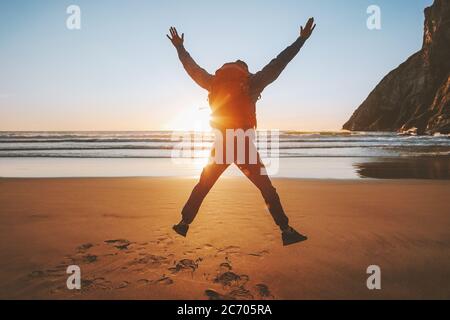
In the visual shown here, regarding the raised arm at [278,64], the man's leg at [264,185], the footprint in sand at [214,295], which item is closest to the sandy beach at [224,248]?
the footprint in sand at [214,295]

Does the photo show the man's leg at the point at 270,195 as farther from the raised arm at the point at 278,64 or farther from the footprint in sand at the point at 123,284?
the footprint in sand at the point at 123,284

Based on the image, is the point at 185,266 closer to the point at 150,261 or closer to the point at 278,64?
the point at 150,261

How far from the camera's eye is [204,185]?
420 cm

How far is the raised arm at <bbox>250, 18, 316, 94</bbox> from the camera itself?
3838mm

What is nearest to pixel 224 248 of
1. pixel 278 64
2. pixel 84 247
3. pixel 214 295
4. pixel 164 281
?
pixel 164 281

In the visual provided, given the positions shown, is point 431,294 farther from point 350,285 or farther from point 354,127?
point 354,127

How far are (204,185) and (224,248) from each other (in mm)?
747

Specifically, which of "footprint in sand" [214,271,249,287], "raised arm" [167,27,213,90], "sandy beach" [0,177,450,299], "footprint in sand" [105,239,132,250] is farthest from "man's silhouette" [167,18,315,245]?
"footprint in sand" [105,239,132,250]

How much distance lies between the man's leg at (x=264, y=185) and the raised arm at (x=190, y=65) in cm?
100

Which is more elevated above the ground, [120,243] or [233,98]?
[233,98]

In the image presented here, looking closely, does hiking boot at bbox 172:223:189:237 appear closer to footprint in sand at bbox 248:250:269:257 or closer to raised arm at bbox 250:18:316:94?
footprint in sand at bbox 248:250:269:257

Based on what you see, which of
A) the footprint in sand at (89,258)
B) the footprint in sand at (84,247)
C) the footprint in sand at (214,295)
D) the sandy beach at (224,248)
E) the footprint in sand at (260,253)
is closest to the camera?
the footprint in sand at (214,295)

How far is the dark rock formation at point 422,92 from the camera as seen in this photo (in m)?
55.4
